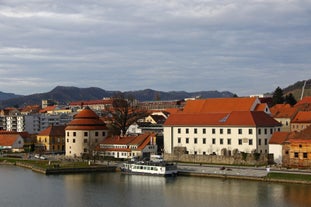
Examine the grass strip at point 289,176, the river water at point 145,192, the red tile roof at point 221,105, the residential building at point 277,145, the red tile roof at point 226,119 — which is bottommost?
the river water at point 145,192

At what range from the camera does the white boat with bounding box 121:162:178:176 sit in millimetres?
51094

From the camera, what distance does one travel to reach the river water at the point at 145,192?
37.2 metres

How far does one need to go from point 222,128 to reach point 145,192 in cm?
1930

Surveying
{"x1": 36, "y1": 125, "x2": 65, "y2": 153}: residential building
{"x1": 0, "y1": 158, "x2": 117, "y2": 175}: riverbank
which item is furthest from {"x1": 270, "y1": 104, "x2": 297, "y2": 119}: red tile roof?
{"x1": 36, "y1": 125, "x2": 65, "y2": 153}: residential building

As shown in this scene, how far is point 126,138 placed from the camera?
2569 inches

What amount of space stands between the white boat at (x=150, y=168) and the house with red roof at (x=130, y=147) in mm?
7902

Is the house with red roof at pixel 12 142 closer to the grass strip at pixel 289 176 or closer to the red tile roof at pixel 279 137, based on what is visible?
the red tile roof at pixel 279 137

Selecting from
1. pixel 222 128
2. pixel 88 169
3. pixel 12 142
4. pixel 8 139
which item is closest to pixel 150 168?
pixel 88 169

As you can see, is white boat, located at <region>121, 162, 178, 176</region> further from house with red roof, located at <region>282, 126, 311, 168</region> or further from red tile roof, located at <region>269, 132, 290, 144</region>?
house with red roof, located at <region>282, 126, 311, 168</region>

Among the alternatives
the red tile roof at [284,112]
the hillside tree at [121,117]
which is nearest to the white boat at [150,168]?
the hillside tree at [121,117]

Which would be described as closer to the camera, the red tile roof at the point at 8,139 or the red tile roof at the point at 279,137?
the red tile roof at the point at 279,137

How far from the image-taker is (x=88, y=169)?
55.5m

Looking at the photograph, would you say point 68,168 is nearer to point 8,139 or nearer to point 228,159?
point 228,159

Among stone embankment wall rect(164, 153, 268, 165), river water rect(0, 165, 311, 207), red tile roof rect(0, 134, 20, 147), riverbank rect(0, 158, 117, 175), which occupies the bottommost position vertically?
river water rect(0, 165, 311, 207)
